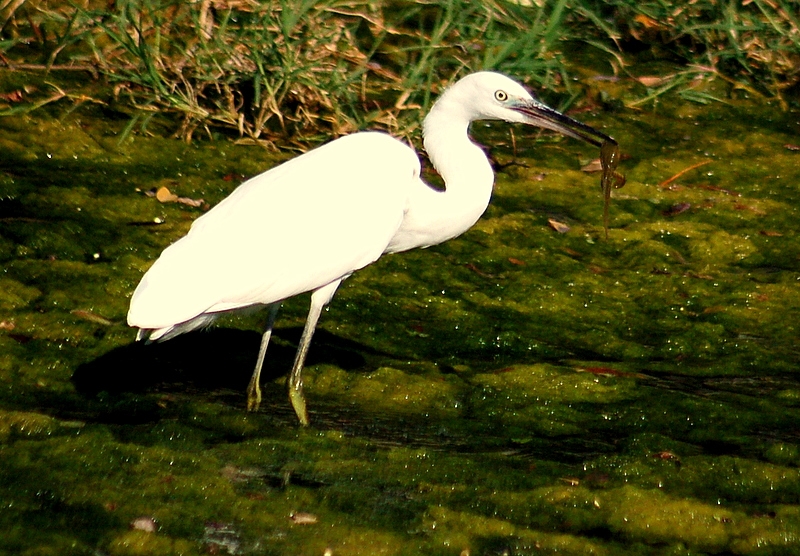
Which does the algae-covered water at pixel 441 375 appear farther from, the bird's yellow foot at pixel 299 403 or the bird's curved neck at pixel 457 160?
the bird's curved neck at pixel 457 160

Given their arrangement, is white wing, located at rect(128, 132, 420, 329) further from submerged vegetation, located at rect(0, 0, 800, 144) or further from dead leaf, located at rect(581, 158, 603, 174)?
dead leaf, located at rect(581, 158, 603, 174)

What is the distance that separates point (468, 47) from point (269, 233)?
11.9 ft

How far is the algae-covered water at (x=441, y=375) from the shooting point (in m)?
3.53

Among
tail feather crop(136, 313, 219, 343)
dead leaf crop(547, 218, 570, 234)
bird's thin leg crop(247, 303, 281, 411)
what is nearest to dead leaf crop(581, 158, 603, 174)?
dead leaf crop(547, 218, 570, 234)

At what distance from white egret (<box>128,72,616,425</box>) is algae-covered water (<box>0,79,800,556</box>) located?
136 mm

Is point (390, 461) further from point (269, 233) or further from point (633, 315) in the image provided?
point (633, 315)

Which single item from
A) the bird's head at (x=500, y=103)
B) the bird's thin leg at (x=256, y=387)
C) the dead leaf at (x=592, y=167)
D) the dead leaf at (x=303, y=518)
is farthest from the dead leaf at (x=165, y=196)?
the dead leaf at (x=303, y=518)

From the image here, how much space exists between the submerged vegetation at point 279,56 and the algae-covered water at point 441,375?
31 centimetres

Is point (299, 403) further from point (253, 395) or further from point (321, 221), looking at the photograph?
Answer: point (321, 221)

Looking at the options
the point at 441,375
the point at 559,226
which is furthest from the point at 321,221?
the point at 559,226

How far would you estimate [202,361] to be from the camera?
5.12 metres

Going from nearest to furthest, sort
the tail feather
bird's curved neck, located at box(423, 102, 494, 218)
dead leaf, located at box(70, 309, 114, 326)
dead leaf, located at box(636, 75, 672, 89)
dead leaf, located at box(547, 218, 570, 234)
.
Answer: the tail feather → bird's curved neck, located at box(423, 102, 494, 218) → dead leaf, located at box(70, 309, 114, 326) → dead leaf, located at box(547, 218, 570, 234) → dead leaf, located at box(636, 75, 672, 89)

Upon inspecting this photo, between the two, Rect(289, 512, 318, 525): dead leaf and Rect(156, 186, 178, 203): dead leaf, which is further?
Rect(156, 186, 178, 203): dead leaf

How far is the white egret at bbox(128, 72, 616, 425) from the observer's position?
430 centimetres
